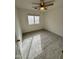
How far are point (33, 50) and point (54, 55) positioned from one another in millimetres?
876

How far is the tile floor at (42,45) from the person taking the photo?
10.3 ft

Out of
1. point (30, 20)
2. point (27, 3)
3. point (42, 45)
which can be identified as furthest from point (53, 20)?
point (27, 3)

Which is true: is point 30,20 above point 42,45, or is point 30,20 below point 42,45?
above

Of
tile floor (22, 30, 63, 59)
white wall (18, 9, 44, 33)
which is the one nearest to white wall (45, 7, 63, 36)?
tile floor (22, 30, 63, 59)

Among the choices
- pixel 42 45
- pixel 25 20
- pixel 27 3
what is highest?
pixel 27 3

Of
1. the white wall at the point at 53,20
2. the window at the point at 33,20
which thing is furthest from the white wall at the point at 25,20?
the white wall at the point at 53,20

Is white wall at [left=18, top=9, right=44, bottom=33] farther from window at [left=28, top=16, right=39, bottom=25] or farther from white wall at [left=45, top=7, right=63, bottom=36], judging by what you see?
white wall at [left=45, top=7, right=63, bottom=36]

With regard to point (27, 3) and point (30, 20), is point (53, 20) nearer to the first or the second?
point (30, 20)

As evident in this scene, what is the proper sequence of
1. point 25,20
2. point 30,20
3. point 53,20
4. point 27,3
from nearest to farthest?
1. point 27,3
2. point 25,20
3. point 30,20
4. point 53,20

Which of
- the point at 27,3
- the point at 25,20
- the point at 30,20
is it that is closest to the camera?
the point at 27,3

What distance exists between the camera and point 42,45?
3.48 metres

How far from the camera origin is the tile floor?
10.3ft

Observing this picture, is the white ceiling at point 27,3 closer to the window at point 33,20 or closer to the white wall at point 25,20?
the white wall at point 25,20
